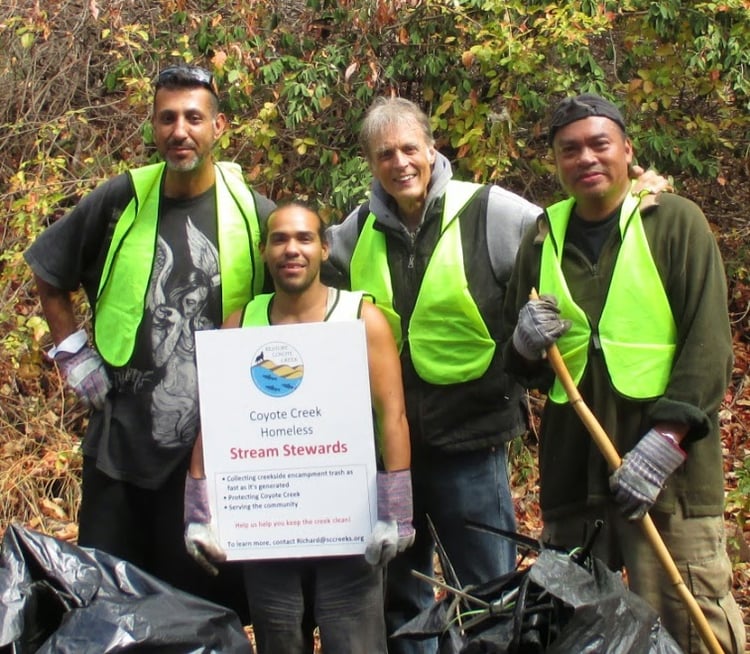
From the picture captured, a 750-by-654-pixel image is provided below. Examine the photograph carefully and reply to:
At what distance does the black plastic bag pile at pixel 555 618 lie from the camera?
2582 millimetres

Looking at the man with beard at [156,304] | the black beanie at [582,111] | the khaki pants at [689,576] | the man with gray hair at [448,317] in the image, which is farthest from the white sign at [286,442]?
the black beanie at [582,111]

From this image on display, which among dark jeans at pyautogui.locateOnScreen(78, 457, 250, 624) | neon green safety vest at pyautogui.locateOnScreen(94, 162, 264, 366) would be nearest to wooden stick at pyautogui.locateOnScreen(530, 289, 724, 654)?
neon green safety vest at pyautogui.locateOnScreen(94, 162, 264, 366)

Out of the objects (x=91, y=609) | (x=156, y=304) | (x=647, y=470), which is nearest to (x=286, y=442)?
(x=156, y=304)

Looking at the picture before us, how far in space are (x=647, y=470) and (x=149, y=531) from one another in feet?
5.39

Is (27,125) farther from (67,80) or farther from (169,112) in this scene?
(169,112)

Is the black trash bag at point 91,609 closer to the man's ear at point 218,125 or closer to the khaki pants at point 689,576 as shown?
the khaki pants at point 689,576

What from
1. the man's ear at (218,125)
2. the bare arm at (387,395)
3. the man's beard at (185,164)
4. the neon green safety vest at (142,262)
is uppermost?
the man's ear at (218,125)

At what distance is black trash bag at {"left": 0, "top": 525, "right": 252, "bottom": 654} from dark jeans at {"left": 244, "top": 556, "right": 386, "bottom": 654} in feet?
0.61

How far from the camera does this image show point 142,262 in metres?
3.48

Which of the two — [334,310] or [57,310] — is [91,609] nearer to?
[334,310]

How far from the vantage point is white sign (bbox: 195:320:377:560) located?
3238mm

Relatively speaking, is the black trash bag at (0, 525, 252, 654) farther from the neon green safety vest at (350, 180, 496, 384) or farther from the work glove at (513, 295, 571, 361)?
the work glove at (513, 295, 571, 361)

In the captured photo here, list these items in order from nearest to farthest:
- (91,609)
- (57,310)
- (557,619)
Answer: (557,619), (91,609), (57,310)

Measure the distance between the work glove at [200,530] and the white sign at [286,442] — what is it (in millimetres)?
26
